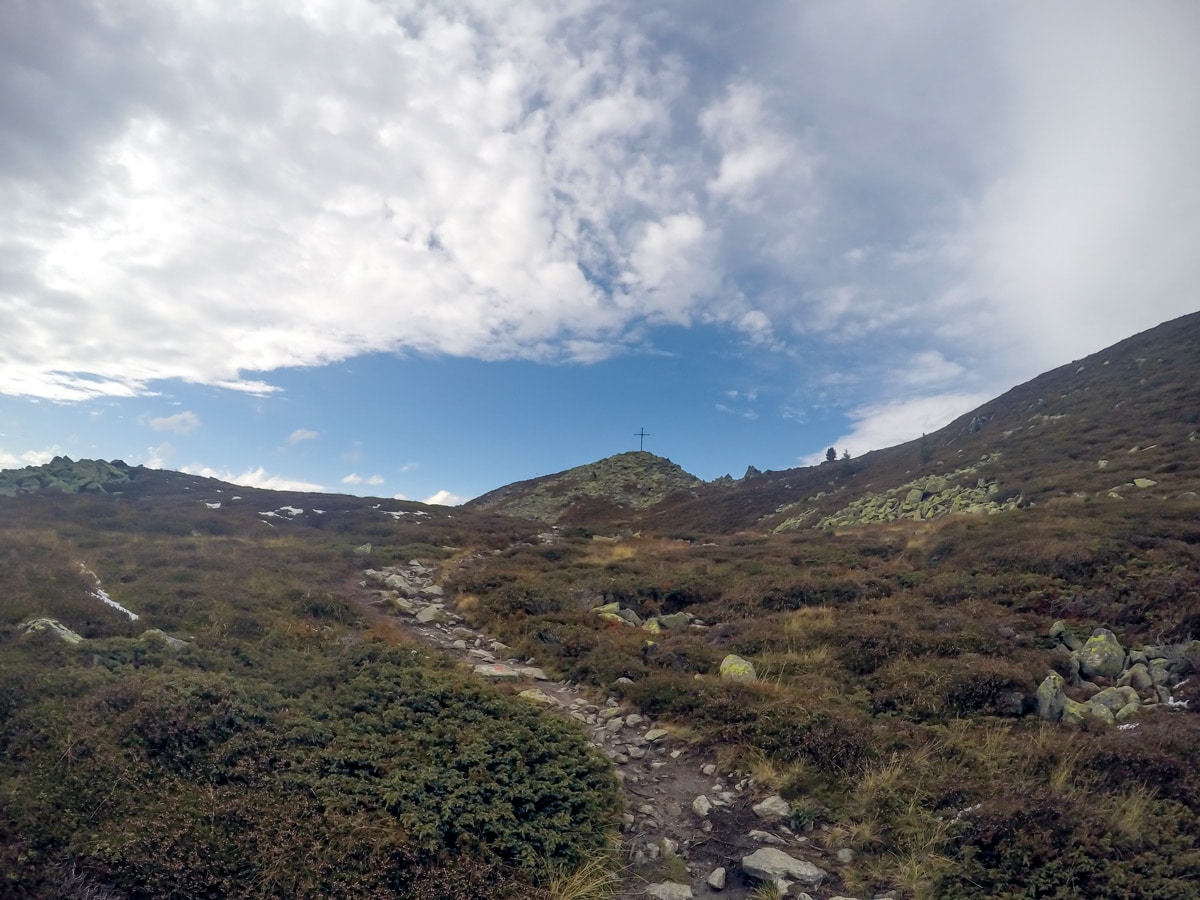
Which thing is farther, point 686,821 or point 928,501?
point 928,501

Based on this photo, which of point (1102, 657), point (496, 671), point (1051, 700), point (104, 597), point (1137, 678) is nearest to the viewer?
point (1051, 700)

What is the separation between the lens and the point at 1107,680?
9.91 meters

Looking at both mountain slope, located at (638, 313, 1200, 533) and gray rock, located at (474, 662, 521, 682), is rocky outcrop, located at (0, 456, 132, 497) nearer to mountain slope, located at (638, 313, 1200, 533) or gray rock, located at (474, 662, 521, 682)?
gray rock, located at (474, 662, 521, 682)

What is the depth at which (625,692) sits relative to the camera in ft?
35.2

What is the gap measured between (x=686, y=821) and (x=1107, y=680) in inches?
300

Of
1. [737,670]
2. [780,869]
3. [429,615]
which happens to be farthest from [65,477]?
[780,869]

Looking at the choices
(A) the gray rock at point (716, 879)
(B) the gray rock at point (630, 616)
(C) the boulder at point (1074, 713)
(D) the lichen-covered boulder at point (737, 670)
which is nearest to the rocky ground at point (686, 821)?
(A) the gray rock at point (716, 879)

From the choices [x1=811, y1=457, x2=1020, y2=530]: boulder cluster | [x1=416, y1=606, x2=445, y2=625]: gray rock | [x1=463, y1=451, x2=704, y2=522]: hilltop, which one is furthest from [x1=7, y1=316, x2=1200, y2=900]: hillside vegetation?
[x1=463, y1=451, x2=704, y2=522]: hilltop

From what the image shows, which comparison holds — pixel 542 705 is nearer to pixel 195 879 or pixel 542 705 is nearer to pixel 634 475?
pixel 195 879

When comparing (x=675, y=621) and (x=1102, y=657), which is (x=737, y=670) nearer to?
(x=675, y=621)

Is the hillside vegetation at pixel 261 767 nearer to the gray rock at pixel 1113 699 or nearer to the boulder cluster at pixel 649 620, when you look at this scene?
the boulder cluster at pixel 649 620

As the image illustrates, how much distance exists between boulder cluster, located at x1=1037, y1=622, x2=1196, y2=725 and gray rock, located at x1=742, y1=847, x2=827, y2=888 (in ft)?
15.8

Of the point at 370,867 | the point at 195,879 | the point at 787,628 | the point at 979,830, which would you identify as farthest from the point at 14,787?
the point at 787,628

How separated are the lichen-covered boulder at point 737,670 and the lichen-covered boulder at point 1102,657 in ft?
17.3
